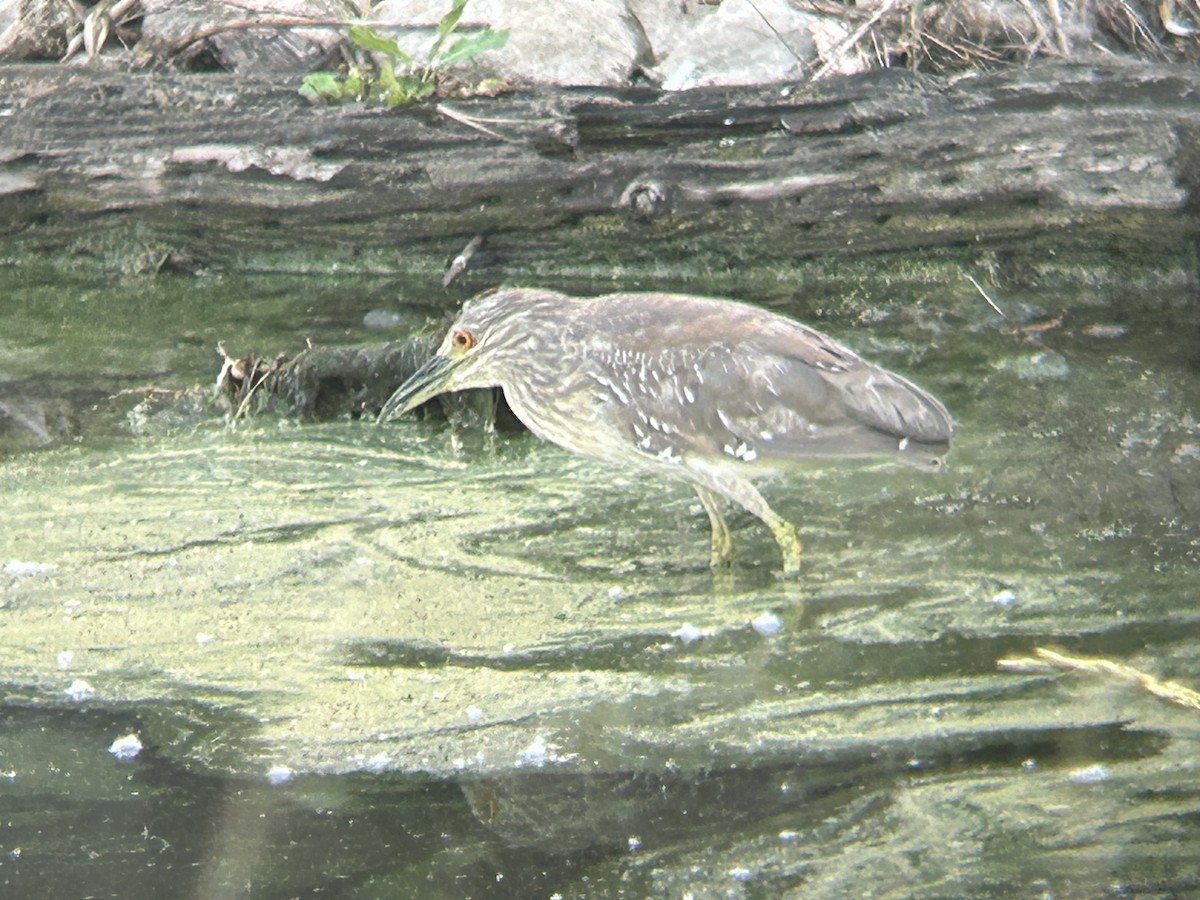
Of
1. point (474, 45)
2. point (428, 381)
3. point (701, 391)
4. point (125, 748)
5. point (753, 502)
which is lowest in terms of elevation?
point (125, 748)

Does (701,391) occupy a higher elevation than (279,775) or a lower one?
higher

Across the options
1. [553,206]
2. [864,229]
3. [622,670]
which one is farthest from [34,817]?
[864,229]

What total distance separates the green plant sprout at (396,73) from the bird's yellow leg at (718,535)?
106 inches

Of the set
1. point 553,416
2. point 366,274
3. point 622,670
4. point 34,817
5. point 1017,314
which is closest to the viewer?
point 34,817

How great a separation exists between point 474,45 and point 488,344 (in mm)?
2252

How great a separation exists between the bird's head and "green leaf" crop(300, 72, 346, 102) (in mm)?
2186

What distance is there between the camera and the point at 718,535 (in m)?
5.29

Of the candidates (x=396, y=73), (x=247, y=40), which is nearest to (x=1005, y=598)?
(x=396, y=73)

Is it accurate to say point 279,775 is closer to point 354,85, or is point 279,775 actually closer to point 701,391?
point 701,391

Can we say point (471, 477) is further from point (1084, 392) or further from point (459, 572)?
point (1084, 392)

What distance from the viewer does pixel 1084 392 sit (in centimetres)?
634

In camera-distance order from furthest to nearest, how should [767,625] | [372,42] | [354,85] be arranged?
[354,85] → [372,42] → [767,625]

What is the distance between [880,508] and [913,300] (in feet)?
6.97

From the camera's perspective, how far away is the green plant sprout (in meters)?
7.09
